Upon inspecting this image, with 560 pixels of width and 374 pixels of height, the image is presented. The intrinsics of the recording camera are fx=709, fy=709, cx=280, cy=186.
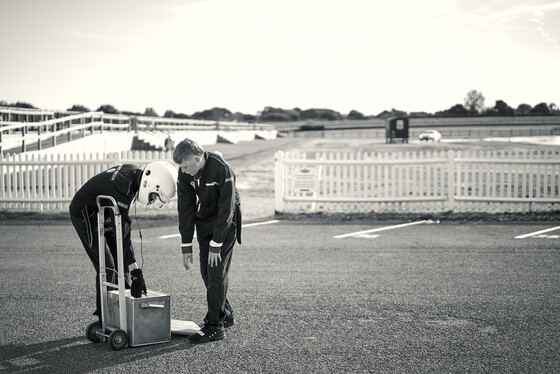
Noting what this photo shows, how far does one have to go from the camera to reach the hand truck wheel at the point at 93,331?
605 cm

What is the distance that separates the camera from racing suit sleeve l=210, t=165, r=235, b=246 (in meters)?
5.89

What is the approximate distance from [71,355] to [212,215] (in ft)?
5.29

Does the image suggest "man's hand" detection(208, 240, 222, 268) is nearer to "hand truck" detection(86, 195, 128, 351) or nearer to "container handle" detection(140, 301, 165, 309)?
"container handle" detection(140, 301, 165, 309)

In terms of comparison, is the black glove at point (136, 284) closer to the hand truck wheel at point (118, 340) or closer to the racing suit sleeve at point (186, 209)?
the hand truck wheel at point (118, 340)

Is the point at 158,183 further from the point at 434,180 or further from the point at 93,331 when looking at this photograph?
the point at 434,180

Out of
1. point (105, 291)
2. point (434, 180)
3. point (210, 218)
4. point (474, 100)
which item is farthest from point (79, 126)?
point (474, 100)

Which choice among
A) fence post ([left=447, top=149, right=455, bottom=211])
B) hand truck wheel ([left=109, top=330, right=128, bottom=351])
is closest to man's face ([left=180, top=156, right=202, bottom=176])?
hand truck wheel ([left=109, top=330, right=128, bottom=351])

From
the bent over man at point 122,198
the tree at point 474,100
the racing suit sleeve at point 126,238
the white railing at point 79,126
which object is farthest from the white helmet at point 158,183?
the tree at point 474,100

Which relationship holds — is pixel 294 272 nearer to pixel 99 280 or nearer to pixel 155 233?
pixel 99 280

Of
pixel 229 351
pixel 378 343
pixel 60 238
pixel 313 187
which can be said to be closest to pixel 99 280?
pixel 229 351

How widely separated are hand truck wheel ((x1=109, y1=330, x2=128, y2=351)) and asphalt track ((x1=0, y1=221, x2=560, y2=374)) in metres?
0.09

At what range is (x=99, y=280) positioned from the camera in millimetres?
6113

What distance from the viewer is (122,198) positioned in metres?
6.11

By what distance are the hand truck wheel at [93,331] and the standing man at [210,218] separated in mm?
796
